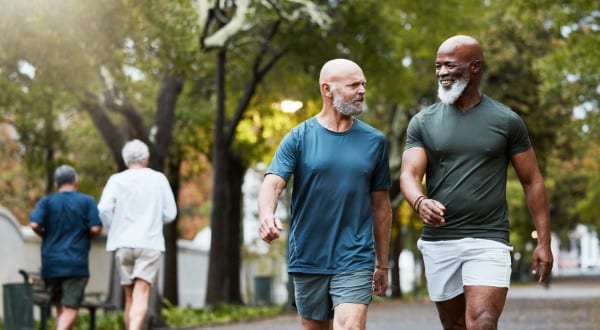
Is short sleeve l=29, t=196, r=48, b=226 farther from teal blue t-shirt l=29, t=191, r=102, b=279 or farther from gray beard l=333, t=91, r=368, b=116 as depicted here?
gray beard l=333, t=91, r=368, b=116

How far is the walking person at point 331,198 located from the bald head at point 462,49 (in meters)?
0.51

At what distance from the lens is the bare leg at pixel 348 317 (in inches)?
255

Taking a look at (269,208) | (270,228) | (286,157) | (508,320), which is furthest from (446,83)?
(508,320)

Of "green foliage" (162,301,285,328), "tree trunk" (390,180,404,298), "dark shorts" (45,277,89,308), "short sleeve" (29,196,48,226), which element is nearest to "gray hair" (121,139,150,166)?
"short sleeve" (29,196,48,226)

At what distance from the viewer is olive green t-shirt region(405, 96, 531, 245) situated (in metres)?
6.70

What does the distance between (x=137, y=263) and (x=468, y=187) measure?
15.8 ft

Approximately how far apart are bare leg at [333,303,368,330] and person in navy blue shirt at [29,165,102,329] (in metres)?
5.69

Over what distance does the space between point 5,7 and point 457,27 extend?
1352 cm

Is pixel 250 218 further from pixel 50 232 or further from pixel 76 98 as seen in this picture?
pixel 50 232

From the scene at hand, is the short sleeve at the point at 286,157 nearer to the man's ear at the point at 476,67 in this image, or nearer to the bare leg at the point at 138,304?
the man's ear at the point at 476,67

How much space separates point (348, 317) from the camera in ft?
21.2

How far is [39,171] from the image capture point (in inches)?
1077

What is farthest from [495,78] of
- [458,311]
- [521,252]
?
[521,252]

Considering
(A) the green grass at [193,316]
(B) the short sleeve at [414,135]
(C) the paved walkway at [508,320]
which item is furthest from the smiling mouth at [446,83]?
(C) the paved walkway at [508,320]
